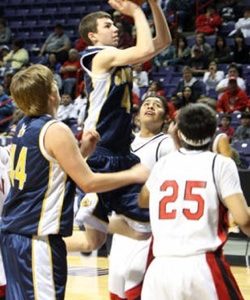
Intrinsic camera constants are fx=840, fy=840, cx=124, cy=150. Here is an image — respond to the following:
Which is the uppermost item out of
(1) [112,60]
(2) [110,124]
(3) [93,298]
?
(1) [112,60]

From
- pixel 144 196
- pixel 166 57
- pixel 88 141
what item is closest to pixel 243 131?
pixel 166 57

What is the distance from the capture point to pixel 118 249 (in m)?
5.19

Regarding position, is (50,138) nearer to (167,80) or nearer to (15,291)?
(15,291)

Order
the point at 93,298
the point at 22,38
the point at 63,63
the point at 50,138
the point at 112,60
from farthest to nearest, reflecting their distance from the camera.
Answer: the point at 22,38, the point at 63,63, the point at 93,298, the point at 112,60, the point at 50,138

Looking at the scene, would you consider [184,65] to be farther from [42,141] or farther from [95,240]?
[42,141]

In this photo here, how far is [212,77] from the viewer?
45.0ft

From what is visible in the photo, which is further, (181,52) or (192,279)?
(181,52)

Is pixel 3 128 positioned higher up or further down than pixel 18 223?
further down

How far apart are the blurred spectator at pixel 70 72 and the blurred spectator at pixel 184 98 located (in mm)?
2825

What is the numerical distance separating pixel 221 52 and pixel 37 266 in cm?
1126

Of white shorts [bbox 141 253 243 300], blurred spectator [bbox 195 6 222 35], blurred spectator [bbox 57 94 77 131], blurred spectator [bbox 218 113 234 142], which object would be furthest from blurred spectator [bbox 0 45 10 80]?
white shorts [bbox 141 253 243 300]

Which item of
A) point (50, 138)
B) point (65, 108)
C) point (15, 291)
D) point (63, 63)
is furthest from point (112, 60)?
point (63, 63)

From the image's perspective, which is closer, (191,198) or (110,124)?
(191,198)

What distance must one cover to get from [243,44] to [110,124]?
10080 millimetres
